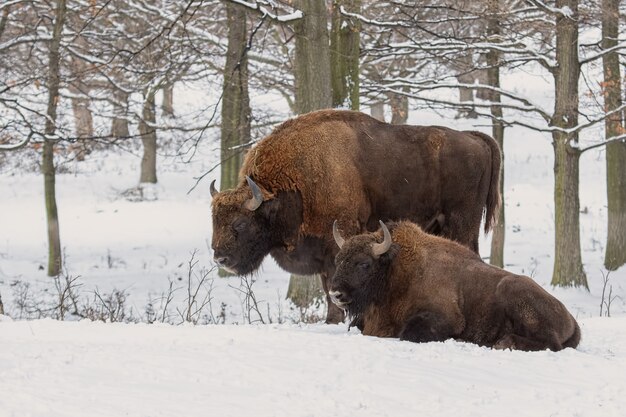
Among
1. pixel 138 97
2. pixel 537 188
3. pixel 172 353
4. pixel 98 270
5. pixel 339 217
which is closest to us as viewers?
pixel 172 353

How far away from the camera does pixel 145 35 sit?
1969 cm

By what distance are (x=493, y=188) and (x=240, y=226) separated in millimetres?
3206

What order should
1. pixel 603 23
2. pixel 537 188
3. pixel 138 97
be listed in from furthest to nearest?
pixel 138 97 → pixel 537 188 → pixel 603 23

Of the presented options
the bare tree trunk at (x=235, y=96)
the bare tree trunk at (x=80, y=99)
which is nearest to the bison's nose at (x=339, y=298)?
the bare tree trunk at (x=80, y=99)

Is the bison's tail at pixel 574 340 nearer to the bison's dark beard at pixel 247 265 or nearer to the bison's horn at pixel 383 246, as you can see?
the bison's horn at pixel 383 246

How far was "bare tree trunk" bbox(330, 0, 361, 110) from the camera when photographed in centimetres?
1310

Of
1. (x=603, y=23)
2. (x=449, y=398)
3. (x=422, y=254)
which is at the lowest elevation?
(x=449, y=398)

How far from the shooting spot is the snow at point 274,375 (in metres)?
4.59

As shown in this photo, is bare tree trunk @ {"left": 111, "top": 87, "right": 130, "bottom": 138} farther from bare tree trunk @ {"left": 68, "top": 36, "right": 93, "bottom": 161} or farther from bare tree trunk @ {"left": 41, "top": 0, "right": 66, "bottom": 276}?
bare tree trunk @ {"left": 41, "top": 0, "right": 66, "bottom": 276}

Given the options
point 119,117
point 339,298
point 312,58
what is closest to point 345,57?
point 312,58

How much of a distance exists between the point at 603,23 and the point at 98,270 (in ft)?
39.1

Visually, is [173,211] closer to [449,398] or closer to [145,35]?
[145,35]

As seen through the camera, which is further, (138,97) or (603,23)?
(138,97)

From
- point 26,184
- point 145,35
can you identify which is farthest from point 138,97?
point 145,35
